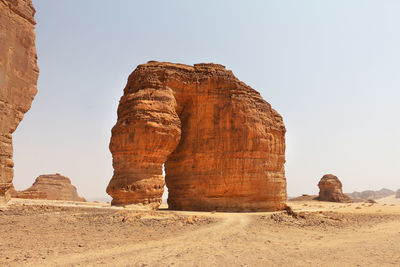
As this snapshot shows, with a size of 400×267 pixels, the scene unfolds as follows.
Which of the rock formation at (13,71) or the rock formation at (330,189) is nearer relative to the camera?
the rock formation at (13,71)

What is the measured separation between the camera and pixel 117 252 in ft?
23.3

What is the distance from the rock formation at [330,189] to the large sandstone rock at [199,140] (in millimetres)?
33073

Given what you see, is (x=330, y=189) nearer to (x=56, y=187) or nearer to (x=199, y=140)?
(x=199, y=140)

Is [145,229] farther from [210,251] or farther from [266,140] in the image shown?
[266,140]

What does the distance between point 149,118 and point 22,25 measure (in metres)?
8.22

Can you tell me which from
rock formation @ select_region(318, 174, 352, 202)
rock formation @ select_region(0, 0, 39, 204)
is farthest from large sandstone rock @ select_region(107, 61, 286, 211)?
rock formation @ select_region(318, 174, 352, 202)

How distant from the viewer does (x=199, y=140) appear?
70.3ft

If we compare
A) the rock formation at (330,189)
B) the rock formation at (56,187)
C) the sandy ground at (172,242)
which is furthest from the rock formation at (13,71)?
the rock formation at (330,189)

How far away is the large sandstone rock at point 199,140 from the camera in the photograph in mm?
18062

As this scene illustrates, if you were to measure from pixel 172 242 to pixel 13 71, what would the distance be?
11963mm

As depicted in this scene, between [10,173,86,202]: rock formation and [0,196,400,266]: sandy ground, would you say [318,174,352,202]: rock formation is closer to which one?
[10,173,86,202]: rock formation

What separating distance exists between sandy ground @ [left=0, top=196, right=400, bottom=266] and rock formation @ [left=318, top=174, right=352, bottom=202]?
42532mm

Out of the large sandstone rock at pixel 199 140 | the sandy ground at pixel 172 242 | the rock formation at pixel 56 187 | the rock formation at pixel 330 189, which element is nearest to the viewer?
the sandy ground at pixel 172 242

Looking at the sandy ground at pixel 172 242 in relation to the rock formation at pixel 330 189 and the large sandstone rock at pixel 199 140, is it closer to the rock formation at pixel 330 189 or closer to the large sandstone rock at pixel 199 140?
the large sandstone rock at pixel 199 140
